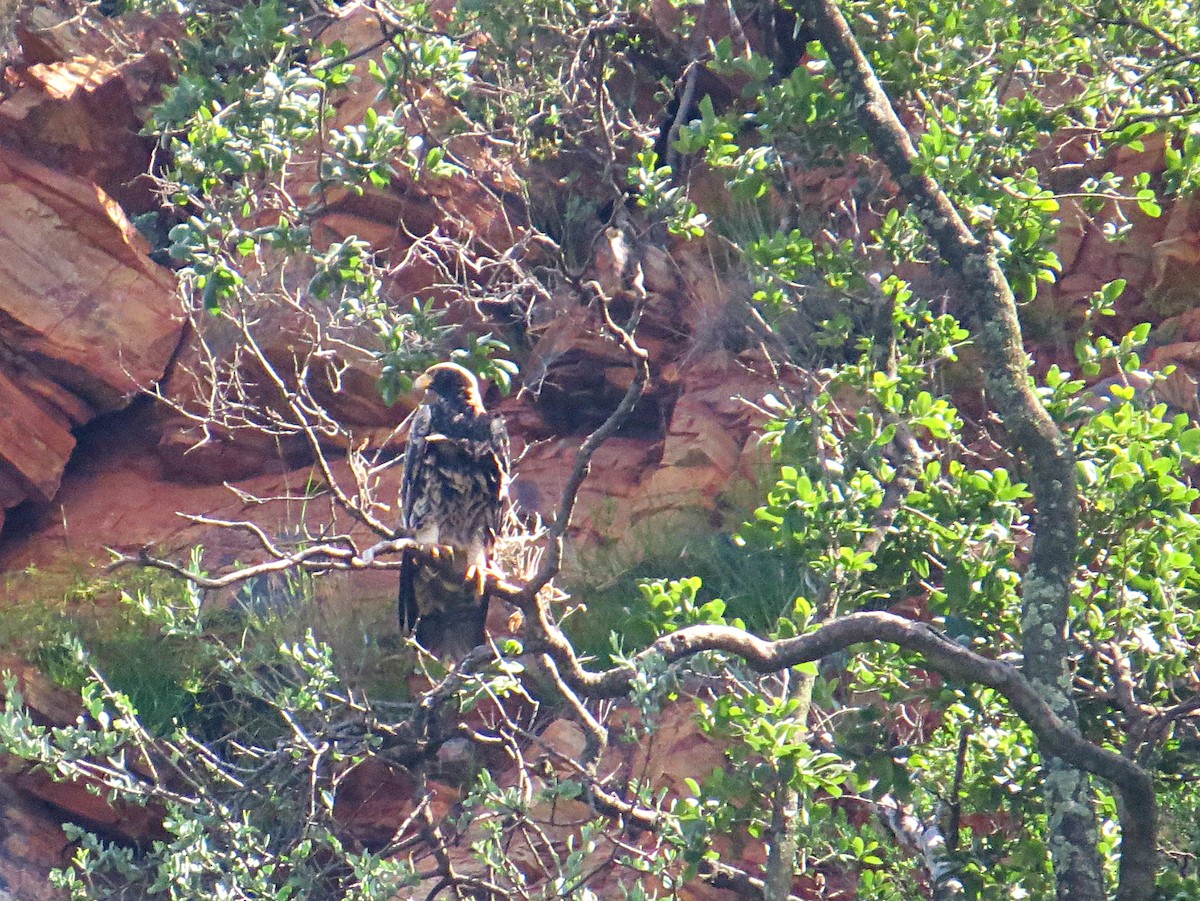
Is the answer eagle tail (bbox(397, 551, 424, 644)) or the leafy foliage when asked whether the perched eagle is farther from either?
the leafy foliage

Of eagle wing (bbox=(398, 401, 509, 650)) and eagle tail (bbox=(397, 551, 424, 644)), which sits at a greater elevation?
eagle wing (bbox=(398, 401, 509, 650))

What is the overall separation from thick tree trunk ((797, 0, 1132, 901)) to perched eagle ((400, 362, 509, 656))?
9.83 ft

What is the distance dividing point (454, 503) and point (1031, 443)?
3.60 meters

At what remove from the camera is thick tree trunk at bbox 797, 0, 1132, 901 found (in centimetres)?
359

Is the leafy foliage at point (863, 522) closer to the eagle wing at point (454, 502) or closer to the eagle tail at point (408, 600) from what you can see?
the eagle tail at point (408, 600)

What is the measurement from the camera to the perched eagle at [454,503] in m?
6.73

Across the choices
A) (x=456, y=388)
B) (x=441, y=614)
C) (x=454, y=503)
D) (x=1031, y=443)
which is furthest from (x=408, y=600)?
(x=1031, y=443)

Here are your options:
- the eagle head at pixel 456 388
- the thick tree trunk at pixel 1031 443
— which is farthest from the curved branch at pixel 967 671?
the eagle head at pixel 456 388

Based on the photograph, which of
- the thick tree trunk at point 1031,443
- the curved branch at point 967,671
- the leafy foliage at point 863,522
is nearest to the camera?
the curved branch at point 967,671

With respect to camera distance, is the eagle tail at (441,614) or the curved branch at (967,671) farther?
the eagle tail at (441,614)

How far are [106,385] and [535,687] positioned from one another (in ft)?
12.6

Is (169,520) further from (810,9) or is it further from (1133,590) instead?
(1133,590)

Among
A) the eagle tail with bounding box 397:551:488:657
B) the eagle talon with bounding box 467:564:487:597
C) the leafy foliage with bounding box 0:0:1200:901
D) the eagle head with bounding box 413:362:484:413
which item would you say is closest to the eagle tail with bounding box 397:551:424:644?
the eagle tail with bounding box 397:551:488:657

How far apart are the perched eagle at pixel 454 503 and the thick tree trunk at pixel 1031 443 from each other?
9.83 feet
